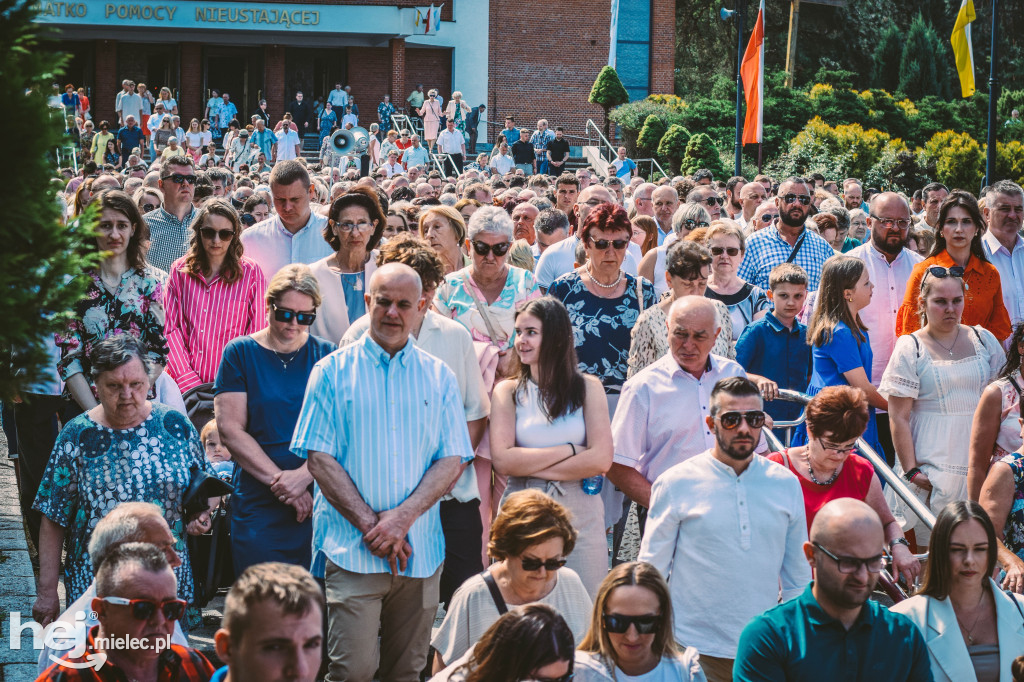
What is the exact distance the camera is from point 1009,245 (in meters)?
9.14

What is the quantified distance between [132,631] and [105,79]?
41.4m

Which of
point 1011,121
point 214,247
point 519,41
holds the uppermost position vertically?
point 519,41

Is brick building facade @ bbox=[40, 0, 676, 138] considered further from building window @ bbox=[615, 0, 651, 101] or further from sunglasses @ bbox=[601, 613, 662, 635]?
sunglasses @ bbox=[601, 613, 662, 635]

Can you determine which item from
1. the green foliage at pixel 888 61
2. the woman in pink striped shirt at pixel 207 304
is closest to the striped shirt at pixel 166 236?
the woman in pink striped shirt at pixel 207 304

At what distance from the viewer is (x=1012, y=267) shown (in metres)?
9.12

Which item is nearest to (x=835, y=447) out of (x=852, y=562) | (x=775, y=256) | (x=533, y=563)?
(x=852, y=562)

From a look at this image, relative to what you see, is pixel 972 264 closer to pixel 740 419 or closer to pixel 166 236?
pixel 740 419

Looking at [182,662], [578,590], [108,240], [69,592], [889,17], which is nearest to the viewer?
[182,662]

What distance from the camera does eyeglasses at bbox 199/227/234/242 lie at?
23.0 ft

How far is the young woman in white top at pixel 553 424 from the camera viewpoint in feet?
18.9

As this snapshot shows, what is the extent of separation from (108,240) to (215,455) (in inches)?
49.5

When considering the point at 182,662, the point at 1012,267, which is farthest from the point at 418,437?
the point at 1012,267

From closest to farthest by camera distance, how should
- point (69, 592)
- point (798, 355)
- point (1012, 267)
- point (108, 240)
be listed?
1. point (69, 592)
2. point (108, 240)
3. point (798, 355)
4. point (1012, 267)

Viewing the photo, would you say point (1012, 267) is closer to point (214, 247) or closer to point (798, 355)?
point (798, 355)
